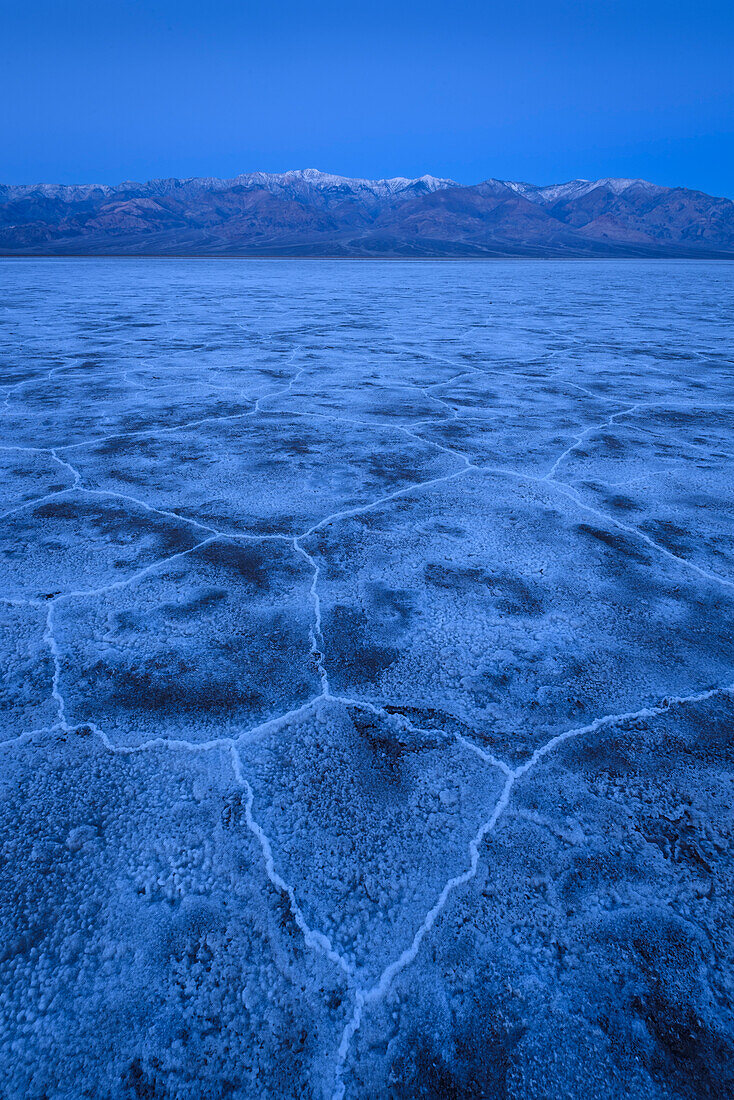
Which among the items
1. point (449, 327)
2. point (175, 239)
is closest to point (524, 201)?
point (175, 239)

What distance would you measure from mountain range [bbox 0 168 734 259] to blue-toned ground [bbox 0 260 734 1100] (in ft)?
220

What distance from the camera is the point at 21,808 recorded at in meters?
0.89

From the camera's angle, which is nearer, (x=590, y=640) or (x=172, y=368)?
(x=590, y=640)

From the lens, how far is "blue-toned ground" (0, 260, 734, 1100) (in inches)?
25.6

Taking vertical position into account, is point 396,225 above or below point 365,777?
above

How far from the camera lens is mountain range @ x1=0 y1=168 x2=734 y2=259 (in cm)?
7212

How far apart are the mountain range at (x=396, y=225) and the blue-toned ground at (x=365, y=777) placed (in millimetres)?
66953

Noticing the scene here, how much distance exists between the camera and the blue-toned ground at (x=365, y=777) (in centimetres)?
65

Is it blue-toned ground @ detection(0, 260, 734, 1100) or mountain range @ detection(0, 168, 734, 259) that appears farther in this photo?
mountain range @ detection(0, 168, 734, 259)

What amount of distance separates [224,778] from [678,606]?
1.14 metres

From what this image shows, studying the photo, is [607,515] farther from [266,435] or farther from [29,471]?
[29,471]

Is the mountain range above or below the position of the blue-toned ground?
above

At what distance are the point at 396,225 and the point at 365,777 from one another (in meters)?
112

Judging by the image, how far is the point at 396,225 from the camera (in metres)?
96.6
